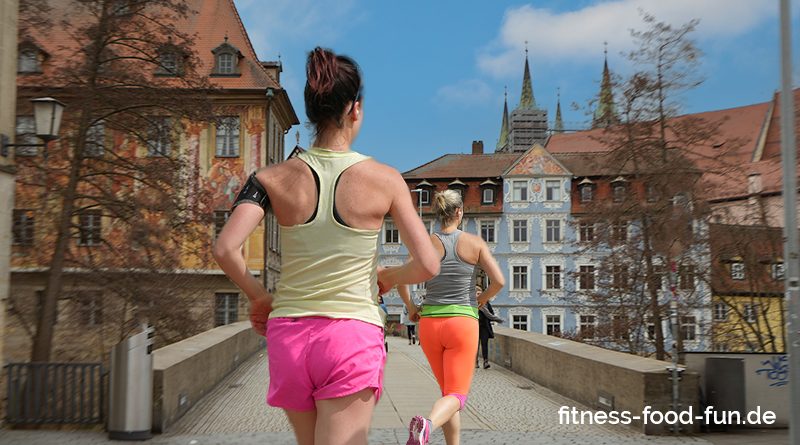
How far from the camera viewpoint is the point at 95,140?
1781cm

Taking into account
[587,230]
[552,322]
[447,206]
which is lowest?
[552,322]

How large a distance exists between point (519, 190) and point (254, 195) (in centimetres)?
6093

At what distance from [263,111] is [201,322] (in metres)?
20.8

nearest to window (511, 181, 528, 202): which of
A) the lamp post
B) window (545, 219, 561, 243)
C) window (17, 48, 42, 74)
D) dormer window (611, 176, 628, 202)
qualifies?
window (545, 219, 561, 243)

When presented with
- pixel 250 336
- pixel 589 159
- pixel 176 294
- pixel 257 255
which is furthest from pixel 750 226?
pixel 257 255

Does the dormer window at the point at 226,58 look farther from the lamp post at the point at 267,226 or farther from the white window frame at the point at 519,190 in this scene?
the white window frame at the point at 519,190

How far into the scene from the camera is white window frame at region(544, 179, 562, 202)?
62.2 metres

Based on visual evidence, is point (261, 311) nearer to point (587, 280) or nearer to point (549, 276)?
point (587, 280)

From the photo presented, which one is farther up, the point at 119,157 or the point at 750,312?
the point at 119,157

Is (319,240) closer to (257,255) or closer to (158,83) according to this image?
(158,83)

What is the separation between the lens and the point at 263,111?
3994 centimetres

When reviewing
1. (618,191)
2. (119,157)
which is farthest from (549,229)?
(119,157)

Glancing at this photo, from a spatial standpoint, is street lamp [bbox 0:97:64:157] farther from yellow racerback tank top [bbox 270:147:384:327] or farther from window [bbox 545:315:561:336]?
window [bbox 545:315:561:336]

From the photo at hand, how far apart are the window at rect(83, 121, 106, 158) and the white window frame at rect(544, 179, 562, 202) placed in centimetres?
4713
